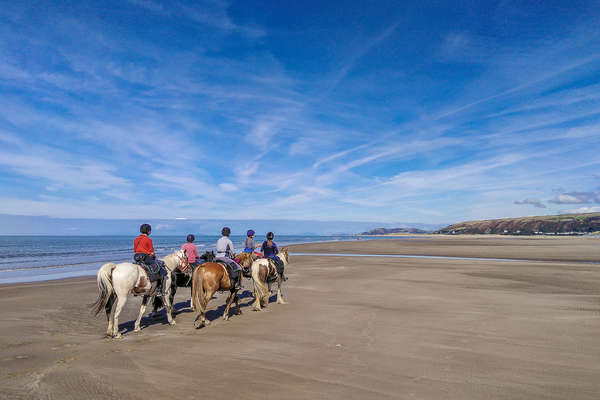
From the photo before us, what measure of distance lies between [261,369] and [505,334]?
5.65 metres

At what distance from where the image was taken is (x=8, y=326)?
8055 millimetres

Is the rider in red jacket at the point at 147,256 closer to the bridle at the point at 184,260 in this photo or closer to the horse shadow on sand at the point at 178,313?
the bridle at the point at 184,260

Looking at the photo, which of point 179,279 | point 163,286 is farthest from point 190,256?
point 163,286

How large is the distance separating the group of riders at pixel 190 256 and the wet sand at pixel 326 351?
4.17 ft

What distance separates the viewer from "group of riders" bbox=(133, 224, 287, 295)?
26.3 ft

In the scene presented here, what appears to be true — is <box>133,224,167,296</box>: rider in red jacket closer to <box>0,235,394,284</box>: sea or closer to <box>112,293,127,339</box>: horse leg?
<box>112,293,127,339</box>: horse leg

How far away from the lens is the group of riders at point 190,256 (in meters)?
8.03

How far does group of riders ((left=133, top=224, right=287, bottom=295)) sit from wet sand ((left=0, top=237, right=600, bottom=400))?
4.17 feet

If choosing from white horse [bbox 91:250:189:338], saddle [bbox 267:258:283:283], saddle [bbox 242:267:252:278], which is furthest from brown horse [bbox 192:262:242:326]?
saddle [bbox 242:267:252:278]

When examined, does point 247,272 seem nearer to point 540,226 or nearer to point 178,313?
point 178,313

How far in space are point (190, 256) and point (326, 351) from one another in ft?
19.9

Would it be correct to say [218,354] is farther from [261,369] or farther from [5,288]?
[5,288]

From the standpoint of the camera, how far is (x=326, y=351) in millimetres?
5852

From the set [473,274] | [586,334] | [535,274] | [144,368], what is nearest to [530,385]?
[586,334]
